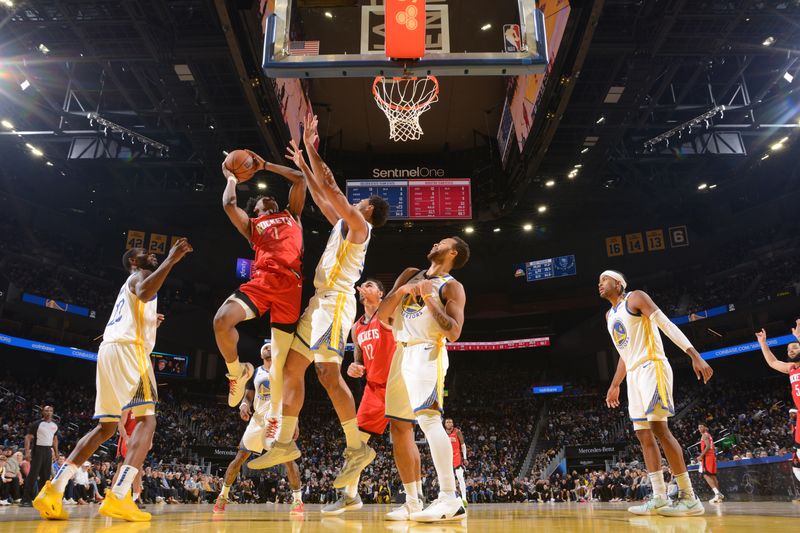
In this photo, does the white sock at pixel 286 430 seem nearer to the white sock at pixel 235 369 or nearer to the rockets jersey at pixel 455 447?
the white sock at pixel 235 369

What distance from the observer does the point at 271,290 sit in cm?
417

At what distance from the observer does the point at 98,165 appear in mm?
17656

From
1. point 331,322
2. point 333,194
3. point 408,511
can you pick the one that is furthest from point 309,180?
point 408,511

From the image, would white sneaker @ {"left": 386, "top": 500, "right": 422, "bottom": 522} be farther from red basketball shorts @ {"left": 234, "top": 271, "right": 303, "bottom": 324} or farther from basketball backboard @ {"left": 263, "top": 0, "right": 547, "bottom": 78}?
basketball backboard @ {"left": 263, "top": 0, "right": 547, "bottom": 78}

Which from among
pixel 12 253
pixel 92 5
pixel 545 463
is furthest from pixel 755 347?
pixel 12 253

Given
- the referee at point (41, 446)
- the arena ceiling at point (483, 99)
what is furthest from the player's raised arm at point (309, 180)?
the arena ceiling at point (483, 99)

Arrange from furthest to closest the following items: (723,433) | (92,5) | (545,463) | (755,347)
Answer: (545,463), (755,347), (723,433), (92,5)

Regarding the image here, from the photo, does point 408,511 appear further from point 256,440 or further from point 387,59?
point 387,59

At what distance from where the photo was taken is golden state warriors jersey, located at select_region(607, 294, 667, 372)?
5094mm

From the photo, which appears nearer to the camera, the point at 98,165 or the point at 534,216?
the point at 98,165

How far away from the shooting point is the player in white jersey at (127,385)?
13.1 ft

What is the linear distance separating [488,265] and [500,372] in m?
5.63

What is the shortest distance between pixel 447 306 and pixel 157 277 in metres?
2.24

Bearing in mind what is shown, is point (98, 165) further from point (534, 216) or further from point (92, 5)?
point (534, 216)
